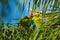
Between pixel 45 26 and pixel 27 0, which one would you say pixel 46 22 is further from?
pixel 27 0

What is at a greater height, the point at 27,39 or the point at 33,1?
the point at 33,1

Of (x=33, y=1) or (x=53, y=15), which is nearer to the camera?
(x=33, y=1)

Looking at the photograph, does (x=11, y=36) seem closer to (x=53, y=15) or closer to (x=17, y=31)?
(x=17, y=31)

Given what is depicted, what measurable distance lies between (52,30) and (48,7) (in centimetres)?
12

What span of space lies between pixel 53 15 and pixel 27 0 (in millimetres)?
157

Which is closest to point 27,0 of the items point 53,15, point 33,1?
point 33,1

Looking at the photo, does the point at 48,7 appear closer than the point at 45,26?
Yes

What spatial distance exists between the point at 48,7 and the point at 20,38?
6.6 inches

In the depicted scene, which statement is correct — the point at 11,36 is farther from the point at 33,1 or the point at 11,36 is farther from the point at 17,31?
the point at 33,1

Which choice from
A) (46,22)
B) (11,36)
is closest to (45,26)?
(46,22)

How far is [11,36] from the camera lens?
0.57 m

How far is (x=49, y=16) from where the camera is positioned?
1.93 ft

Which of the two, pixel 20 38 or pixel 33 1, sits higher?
pixel 33 1

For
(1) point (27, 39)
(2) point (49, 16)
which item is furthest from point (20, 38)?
(2) point (49, 16)
